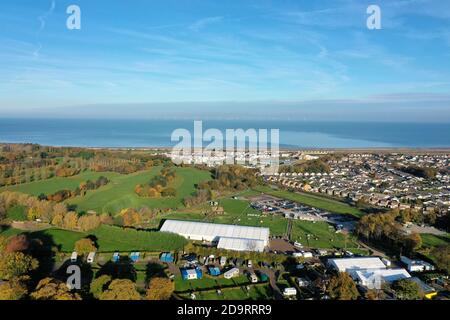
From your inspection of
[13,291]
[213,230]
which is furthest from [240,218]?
[13,291]

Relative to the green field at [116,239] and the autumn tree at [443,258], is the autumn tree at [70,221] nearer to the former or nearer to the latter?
the green field at [116,239]

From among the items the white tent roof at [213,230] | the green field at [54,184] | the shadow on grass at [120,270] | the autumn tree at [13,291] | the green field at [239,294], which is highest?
the green field at [54,184]

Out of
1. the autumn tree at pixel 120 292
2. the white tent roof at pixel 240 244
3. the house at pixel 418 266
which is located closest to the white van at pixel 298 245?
the white tent roof at pixel 240 244

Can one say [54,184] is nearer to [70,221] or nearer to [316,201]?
[70,221]

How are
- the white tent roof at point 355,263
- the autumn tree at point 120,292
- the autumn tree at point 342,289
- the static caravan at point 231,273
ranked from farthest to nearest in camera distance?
the white tent roof at point 355,263 < the static caravan at point 231,273 < the autumn tree at point 342,289 < the autumn tree at point 120,292

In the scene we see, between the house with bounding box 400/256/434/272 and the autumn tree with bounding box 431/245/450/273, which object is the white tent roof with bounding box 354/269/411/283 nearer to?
the house with bounding box 400/256/434/272
